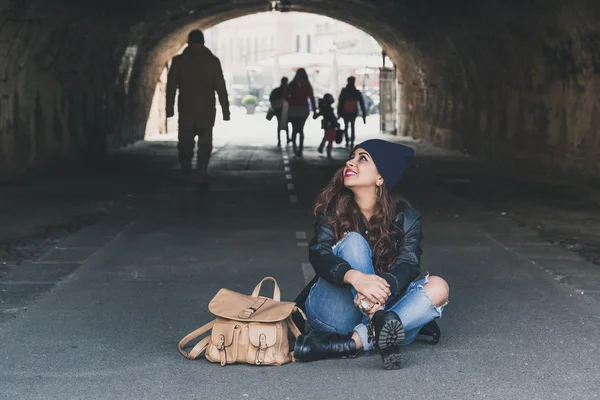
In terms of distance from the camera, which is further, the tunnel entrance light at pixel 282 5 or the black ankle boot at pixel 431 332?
the tunnel entrance light at pixel 282 5

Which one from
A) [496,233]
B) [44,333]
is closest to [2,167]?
[496,233]

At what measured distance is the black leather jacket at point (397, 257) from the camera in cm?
565

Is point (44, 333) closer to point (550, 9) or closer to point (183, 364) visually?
point (183, 364)

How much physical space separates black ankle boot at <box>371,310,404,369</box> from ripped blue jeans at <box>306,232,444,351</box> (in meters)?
0.23

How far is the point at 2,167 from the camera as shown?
16.5 meters

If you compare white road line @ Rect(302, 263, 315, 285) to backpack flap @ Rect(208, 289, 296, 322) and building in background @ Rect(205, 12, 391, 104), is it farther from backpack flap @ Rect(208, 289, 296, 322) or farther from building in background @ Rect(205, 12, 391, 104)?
building in background @ Rect(205, 12, 391, 104)

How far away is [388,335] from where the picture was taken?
549 cm

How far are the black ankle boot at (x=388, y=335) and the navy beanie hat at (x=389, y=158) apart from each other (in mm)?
747

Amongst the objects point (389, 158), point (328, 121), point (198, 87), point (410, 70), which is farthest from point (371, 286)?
point (410, 70)

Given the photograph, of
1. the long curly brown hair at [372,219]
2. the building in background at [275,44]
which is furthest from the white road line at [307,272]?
the building in background at [275,44]

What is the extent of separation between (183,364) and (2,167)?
37.8ft

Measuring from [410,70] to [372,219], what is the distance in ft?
88.7

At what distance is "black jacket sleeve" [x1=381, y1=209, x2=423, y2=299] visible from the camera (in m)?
5.72

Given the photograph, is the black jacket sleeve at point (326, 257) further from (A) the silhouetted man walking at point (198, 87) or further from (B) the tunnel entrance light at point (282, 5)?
(B) the tunnel entrance light at point (282, 5)
